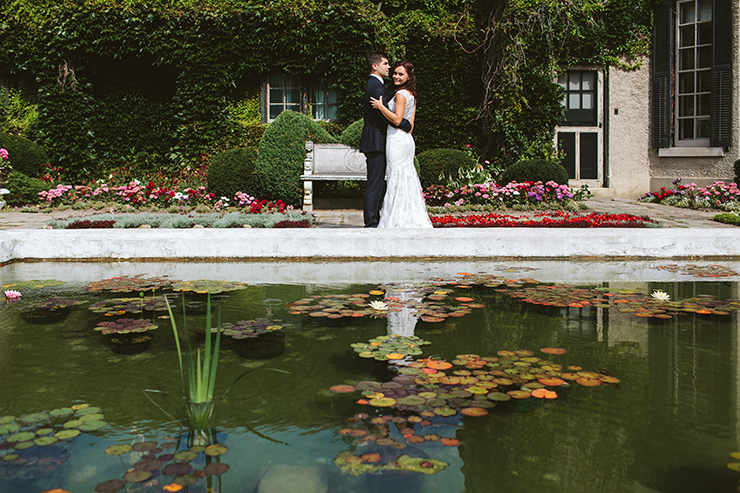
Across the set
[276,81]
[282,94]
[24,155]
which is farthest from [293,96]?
[24,155]

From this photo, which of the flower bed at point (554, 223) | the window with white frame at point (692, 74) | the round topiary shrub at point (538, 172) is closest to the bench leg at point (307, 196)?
the flower bed at point (554, 223)

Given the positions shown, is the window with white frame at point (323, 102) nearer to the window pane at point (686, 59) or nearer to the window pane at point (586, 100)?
the window pane at point (586, 100)

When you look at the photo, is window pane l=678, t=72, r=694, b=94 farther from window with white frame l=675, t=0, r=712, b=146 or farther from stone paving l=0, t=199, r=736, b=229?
stone paving l=0, t=199, r=736, b=229

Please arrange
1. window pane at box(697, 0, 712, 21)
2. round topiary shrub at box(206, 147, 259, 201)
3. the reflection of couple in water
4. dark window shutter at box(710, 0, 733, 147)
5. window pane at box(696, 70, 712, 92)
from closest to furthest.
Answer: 1. the reflection of couple in water
2. round topiary shrub at box(206, 147, 259, 201)
3. dark window shutter at box(710, 0, 733, 147)
4. window pane at box(697, 0, 712, 21)
5. window pane at box(696, 70, 712, 92)

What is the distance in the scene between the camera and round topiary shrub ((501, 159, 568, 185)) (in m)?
9.84

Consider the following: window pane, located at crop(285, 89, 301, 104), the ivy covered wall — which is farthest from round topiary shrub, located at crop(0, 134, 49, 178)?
window pane, located at crop(285, 89, 301, 104)

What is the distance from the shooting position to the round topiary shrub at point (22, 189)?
9890 millimetres

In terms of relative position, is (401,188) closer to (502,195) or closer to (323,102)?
(502,195)

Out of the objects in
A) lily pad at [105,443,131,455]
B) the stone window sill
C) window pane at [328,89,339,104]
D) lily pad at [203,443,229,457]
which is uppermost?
window pane at [328,89,339,104]

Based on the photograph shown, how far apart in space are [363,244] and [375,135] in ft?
4.80

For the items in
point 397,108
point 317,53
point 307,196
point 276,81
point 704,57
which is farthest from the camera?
point 276,81

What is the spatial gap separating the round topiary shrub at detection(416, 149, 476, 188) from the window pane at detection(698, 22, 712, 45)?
534 cm

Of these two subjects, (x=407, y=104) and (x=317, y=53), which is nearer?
(x=407, y=104)

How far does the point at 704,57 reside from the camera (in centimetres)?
1158
